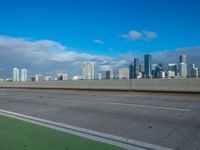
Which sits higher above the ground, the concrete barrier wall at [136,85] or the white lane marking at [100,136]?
the concrete barrier wall at [136,85]

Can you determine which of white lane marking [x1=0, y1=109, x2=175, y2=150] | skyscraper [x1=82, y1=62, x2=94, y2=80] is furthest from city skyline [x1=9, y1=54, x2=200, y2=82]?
white lane marking [x1=0, y1=109, x2=175, y2=150]

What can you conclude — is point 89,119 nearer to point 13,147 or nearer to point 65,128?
point 65,128

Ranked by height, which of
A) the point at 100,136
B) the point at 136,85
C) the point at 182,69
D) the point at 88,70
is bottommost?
the point at 100,136

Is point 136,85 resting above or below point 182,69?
below

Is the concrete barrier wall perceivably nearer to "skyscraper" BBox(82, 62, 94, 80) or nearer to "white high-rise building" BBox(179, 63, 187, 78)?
"white high-rise building" BBox(179, 63, 187, 78)

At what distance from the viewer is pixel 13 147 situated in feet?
21.4

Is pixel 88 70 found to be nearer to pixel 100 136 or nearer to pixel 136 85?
pixel 136 85

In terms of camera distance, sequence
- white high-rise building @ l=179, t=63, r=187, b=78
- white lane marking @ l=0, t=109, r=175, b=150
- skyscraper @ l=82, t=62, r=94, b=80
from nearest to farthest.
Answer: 1. white lane marking @ l=0, t=109, r=175, b=150
2. white high-rise building @ l=179, t=63, r=187, b=78
3. skyscraper @ l=82, t=62, r=94, b=80

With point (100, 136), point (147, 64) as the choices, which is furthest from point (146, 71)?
point (100, 136)

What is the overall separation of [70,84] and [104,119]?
2366 centimetres

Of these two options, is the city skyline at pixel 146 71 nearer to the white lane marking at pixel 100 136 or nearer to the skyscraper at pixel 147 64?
the skyscraper at pixel 147 64

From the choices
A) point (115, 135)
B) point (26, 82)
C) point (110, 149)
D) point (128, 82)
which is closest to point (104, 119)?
point (115, 135)

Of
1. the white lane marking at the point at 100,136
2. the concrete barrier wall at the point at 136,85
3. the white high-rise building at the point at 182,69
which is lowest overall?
the white lane marking at the point at 100,136

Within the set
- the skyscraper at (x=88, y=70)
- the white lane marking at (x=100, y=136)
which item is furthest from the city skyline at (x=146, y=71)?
the white lane marking at (x=100, y=136)
